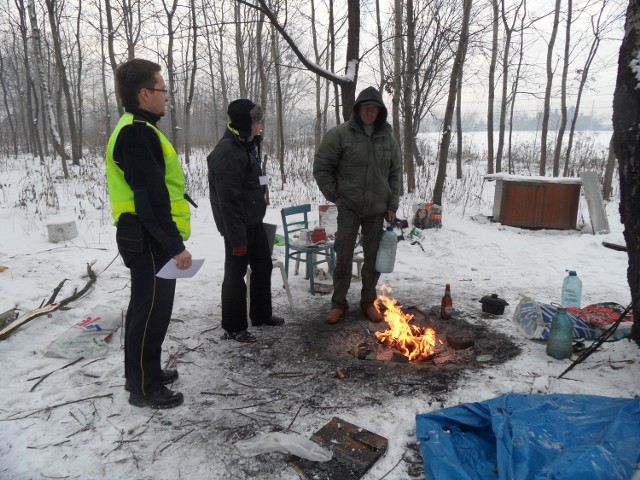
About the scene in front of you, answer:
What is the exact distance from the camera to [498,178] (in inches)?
350

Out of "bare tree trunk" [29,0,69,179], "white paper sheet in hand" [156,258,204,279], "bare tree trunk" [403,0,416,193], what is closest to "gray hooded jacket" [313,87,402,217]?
"white paper sheet in hand" [156,258,204,279]

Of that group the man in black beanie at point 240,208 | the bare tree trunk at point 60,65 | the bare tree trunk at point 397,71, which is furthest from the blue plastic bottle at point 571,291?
the bare tree trunk at point 60,65

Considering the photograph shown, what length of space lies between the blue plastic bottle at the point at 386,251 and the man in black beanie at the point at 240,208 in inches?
47.6

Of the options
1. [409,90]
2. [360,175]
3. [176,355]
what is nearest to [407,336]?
[360,175]

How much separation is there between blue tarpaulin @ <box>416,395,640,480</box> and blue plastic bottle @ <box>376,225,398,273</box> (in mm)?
2016

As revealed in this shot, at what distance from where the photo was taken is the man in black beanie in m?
3.57

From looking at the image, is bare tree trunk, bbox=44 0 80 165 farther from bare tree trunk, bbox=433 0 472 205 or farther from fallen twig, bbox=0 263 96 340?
bare tree trunk, bbox=433 0 472 205

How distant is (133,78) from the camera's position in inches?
102

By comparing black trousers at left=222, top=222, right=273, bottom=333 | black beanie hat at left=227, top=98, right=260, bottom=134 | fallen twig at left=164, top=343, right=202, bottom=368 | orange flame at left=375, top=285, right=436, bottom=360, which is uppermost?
black beanie hat at left=227, top=98, right=260, bottom=134

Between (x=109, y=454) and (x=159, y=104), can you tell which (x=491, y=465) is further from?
(x=159, y=104)

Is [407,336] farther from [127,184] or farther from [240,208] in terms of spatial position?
[127,184]

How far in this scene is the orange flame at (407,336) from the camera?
12.4 feet

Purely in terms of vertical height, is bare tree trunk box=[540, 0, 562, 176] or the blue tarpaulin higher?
bare tree trunk box=[540, 0, 562, 176]

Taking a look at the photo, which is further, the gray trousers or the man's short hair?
the gray trousers
